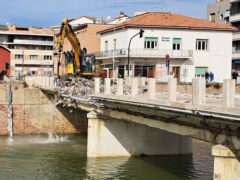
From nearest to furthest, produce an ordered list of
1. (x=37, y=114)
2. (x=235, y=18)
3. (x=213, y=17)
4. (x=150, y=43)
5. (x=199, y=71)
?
1. (x=37, y=114)
2. (x=150, y=43)
3. (x=199, y=71)
4. (x=235, y=18)
5. (x=213, y=17)

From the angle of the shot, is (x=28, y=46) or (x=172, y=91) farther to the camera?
(x=28, y=46)

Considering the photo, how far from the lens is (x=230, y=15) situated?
213 ft

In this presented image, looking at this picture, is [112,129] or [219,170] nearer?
[219,170]

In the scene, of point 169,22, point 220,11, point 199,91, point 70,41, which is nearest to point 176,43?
point 169,22

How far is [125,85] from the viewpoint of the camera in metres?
23.7

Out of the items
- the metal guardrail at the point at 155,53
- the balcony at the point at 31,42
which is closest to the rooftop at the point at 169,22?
the metal guardrail at the point at 155,53

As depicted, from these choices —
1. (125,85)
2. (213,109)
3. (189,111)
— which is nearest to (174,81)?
(189,111)

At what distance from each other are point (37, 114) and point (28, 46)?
2347 inches

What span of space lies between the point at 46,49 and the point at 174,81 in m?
86.8

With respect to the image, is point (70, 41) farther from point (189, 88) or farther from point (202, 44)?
point (202, 44)

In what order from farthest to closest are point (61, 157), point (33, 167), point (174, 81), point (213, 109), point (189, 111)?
point (61, 157), point (33, 167), point (174, 81), point (189, 111), point (213, 109)

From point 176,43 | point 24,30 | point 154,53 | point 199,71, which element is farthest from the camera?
point 24,30

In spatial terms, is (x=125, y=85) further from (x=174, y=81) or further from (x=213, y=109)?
(x=213, y=109)

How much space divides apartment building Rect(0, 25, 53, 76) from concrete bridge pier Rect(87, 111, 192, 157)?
71612 millimetres
